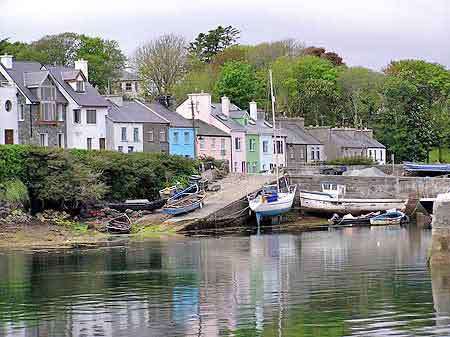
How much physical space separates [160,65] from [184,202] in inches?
2708

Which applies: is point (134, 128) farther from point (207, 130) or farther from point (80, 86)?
point (207, 130)

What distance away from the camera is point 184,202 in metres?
79.2

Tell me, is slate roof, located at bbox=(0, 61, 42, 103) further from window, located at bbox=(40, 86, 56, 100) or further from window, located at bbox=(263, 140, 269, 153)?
window, located at bbox=(263, 140, 269, 153)

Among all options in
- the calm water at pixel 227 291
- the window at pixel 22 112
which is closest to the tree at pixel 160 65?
the window at pixel 22 112

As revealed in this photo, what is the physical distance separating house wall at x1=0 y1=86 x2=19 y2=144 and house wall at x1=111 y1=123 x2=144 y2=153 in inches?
423

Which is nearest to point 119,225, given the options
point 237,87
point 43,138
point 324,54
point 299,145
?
point 43,138

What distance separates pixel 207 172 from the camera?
92.4 meters

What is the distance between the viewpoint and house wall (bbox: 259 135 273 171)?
387 ft

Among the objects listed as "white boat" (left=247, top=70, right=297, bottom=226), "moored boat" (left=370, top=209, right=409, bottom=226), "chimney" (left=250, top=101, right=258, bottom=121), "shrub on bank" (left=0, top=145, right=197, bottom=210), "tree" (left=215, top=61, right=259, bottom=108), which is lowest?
"moored boat" (left=370, top=209, right=409, bottom=226)

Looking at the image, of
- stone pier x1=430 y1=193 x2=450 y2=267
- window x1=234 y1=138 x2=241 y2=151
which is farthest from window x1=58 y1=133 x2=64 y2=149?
stone pier x1=430 y1=193 x2=450 y2=267

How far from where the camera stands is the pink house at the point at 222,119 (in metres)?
111

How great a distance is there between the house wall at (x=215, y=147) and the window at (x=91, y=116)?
14359 millimetres

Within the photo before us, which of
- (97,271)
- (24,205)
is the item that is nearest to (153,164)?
(24,205)

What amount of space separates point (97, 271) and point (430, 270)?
46.6 feet
